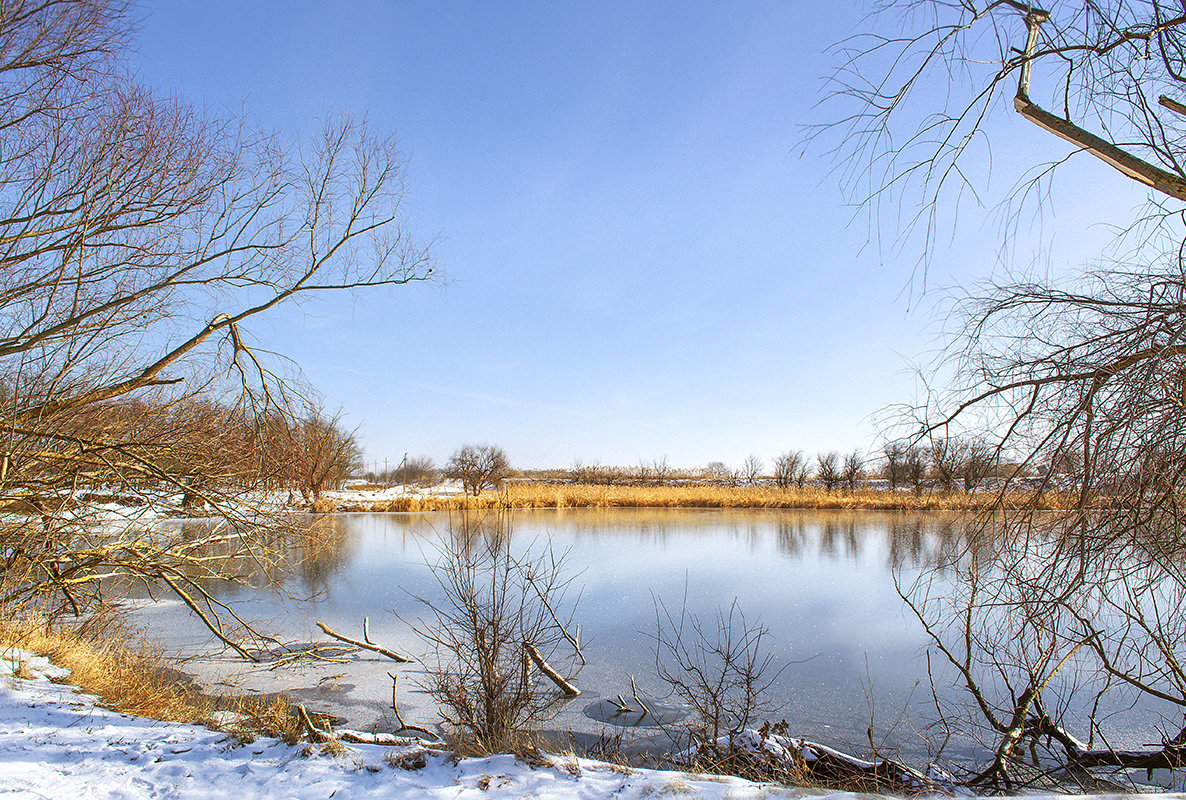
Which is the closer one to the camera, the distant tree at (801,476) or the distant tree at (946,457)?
the distant tree at (946,457)

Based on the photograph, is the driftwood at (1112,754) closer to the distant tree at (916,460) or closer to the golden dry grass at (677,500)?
the distant tree at (916,460)

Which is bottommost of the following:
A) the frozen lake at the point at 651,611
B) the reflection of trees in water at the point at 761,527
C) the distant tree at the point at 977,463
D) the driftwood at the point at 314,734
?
the frozen lake at the point at 651,611

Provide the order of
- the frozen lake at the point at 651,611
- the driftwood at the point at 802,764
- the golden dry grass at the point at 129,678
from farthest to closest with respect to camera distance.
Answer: the frozen lake at the point at 651,611 → the golden dry grass at the point at 129,678 → the driftwood at the point at 802,764

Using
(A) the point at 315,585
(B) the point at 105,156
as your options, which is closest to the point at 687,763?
(B) the point at 105,156

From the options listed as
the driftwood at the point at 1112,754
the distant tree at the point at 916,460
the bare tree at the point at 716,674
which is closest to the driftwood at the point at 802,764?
the bare tree at the point at 716,674

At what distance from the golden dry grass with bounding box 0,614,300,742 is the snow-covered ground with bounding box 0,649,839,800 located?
1.31 feet

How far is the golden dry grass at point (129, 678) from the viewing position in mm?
4746

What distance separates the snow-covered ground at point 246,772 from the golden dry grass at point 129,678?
0.40 meters

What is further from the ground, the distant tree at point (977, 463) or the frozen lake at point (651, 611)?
the distant tree at point (977, 463)

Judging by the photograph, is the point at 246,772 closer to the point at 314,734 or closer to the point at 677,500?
the point at 314,734

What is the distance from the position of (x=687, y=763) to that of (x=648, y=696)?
83.2 inches

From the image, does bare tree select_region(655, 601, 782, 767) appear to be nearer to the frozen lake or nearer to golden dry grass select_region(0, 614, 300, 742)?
the frozen lake

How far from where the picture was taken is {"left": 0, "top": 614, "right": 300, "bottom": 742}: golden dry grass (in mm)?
4746

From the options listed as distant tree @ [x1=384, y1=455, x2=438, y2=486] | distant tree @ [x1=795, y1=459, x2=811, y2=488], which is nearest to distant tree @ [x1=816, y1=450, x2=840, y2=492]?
distant tree @ [x1=795, y1=459, x2=811, y2=488]
